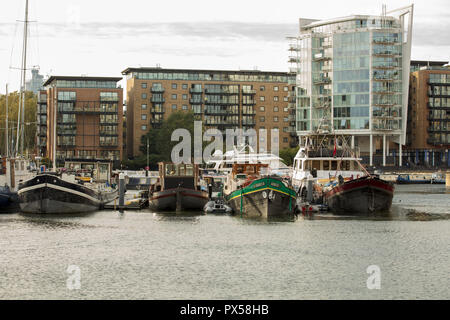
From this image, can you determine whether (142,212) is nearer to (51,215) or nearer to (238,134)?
(51,215)

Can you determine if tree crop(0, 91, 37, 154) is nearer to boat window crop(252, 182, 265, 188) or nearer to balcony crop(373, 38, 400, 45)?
balcony crop(373, 38, 400, 45)

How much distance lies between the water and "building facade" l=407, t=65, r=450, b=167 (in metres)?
122

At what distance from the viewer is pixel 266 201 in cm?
6166

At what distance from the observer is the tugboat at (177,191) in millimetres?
68188

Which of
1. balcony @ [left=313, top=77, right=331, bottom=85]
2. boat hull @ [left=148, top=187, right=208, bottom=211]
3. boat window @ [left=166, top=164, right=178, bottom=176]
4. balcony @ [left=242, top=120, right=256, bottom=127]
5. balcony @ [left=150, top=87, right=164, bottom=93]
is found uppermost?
balcony @ [left=313, top=77, right=331, bottom=85]

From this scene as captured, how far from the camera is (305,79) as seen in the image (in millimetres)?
159750

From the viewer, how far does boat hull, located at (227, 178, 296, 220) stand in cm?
6153

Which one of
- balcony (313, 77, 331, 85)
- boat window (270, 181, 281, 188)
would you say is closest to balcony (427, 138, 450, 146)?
balcony (313, 77, 331, 85)

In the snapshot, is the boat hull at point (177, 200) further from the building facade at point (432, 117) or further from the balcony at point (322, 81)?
the building facade at point (432, 117)

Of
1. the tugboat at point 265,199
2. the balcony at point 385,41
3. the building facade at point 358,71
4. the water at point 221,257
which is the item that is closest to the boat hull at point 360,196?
the water at point 221,257

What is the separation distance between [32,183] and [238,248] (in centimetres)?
2618

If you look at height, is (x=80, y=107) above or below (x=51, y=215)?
above

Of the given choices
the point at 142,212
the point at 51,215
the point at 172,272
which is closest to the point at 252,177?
the point at 142,212
